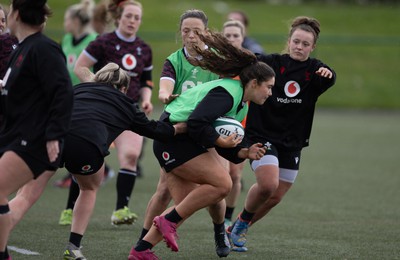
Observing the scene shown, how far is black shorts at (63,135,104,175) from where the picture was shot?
203 inches

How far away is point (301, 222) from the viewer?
25.2ft

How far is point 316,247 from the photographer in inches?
251

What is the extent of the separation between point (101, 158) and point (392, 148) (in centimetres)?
1008

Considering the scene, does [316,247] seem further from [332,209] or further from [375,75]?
[375,75]

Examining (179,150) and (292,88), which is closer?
(179,150)

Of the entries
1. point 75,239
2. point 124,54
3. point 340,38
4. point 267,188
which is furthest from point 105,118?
point 340,38

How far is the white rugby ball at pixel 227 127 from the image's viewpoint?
5.38m

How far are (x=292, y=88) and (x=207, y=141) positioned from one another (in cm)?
152

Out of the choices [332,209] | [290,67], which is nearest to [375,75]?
[332,209]

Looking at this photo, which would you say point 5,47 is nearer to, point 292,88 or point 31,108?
point 31,108

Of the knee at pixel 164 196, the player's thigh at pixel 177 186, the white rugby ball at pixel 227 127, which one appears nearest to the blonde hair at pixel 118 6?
the knee at pixel 164 196

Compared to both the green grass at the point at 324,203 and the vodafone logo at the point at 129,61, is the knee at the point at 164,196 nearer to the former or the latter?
the green grass at the point at 324,203

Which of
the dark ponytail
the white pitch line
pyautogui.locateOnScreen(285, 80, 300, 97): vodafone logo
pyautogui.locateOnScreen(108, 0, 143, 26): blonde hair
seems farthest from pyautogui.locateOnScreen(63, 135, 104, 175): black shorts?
pyautogui.locateOnScreen(108, 0, 143, 26): blonde hair

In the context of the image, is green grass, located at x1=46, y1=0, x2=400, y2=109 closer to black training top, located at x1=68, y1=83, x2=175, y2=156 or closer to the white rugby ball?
the white rugby ball
